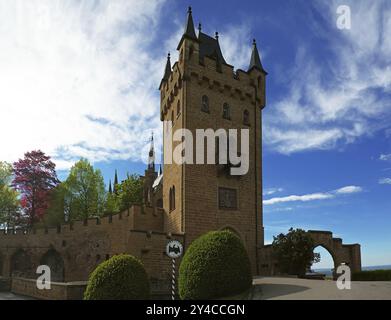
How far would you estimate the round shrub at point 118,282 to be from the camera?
545 inches

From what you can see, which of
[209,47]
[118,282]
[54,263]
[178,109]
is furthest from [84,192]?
[118,282]

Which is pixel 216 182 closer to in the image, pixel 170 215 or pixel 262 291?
pixel 170 215

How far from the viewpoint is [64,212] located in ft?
140

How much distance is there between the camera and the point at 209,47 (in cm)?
3112

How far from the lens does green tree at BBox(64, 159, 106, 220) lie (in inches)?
1647

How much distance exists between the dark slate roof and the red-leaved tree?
77.3ft

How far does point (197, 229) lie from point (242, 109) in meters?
10.3

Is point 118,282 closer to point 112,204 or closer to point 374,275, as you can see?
point 374,275

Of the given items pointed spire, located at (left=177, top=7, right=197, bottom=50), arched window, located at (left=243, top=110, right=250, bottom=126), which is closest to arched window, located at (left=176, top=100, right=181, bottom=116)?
pointed spire, located at (left=177, top=7, right=197, bottom=50)

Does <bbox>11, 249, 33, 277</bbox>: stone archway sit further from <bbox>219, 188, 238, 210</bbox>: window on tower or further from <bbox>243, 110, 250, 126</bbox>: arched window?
<bbox>243, 110, 250, 126</bbox>: arched window

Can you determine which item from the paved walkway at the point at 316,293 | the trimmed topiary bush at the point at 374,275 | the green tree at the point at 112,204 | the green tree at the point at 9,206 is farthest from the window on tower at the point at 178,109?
the green tree at the point at 9,206

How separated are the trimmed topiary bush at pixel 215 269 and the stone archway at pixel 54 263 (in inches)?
729

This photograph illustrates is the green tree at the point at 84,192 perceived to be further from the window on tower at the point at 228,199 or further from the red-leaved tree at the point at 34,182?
the window on tower at the point at 228,199
